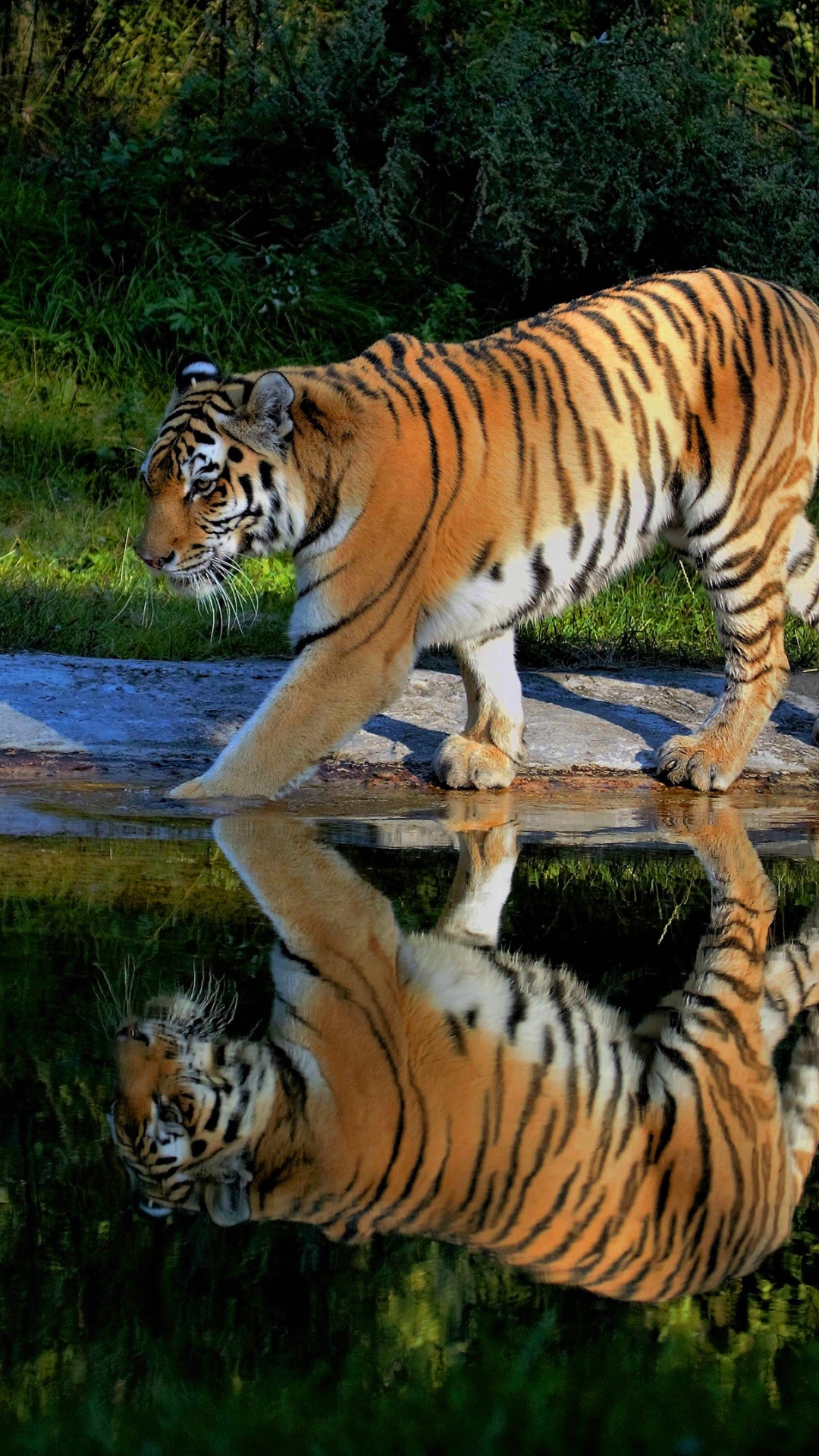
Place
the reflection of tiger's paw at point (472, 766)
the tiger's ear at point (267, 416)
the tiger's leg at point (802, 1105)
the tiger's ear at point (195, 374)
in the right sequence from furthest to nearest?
the reflection of tiger's paw at point (472, 766)
the tiger's ear at point (195, 374)
the tiger's ear at point (267, 416)
the tiger's leg at point (802, 1105)

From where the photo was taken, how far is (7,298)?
30.2 ft

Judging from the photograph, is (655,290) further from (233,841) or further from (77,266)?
(77,266)

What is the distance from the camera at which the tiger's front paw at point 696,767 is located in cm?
532

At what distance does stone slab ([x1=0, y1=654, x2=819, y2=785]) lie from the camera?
5324 millimetres

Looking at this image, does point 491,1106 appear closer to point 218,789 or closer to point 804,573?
point 218,789

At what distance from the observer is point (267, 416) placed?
465 cm

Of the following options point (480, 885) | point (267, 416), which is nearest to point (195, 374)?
point (267, 416)

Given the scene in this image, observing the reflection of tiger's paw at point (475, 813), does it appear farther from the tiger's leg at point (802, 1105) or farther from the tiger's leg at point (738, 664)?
the tiger's leg at point (802, 1105)

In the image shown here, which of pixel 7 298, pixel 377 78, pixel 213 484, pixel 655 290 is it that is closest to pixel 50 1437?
pixel 213 484

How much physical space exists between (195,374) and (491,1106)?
9.34ft

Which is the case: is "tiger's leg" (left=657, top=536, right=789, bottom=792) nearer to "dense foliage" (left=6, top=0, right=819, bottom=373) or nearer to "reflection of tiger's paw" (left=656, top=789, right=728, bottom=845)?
"reflection of tiger's paw" (left=656, top=789, right=728, bottom=845)

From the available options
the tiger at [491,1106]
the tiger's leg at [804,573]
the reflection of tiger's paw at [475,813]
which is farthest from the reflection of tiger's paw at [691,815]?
the tiger at [491,1106]

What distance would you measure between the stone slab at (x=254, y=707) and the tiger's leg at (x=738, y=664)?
22 cm

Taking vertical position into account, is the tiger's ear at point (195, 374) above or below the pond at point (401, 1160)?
above
